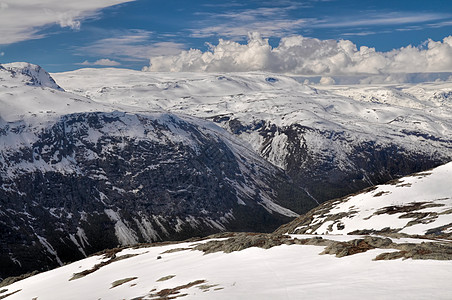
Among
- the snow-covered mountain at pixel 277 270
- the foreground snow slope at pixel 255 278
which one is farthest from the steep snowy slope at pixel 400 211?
the foreground snow slope at pixel 255 278

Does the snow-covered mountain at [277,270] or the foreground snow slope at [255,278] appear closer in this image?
the foreground snow slope at [255,278]

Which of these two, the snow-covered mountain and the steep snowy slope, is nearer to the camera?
the snow-covered mountain

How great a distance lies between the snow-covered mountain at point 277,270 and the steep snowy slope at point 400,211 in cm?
84

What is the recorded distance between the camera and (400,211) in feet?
392

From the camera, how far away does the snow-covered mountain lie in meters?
35.2

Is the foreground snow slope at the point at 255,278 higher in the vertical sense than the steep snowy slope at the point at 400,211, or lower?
higher

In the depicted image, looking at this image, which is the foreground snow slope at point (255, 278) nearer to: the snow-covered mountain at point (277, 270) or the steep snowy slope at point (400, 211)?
the snow-covered mountain at point (277, 270)

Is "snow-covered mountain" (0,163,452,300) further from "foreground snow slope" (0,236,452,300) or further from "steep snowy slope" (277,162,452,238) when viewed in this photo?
"steep snowy slope" (277,162,452,238)

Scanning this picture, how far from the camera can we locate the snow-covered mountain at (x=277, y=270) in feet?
115

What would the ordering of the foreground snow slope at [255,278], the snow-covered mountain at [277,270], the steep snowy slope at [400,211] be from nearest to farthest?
1. the foreground snow slope at [255,278]
2. the snow-covered mountain at [277,270]
3. the steep snowy slope at [400,211]

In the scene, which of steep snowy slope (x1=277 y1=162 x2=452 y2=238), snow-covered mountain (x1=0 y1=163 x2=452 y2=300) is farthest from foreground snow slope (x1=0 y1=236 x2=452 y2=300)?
steep snowy slope (x1=277 y1=162 x2=452 y2=238)

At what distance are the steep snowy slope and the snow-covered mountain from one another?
837mm

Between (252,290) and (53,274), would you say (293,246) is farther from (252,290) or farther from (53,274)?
(53,274)

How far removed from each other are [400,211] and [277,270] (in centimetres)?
8209
